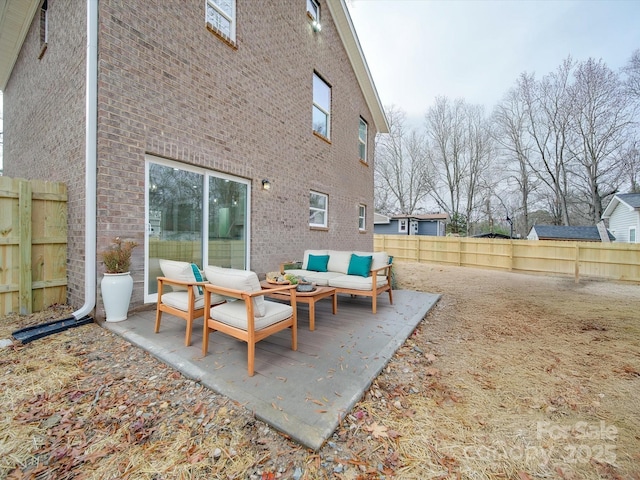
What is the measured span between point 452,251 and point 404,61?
48.5ft

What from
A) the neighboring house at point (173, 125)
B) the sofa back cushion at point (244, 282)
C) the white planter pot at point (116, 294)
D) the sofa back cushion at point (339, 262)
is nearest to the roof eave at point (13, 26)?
the neighboring house at point (173, 125)

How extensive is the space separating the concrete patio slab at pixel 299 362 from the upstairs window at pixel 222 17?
527 centimetres

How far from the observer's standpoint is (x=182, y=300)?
325 cm

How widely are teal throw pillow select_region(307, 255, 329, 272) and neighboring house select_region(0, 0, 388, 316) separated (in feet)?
3.46

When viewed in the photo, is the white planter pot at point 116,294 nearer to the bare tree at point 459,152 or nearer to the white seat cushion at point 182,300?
the white seat cushion at point 182,300

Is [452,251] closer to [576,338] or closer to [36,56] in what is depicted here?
[576,338]

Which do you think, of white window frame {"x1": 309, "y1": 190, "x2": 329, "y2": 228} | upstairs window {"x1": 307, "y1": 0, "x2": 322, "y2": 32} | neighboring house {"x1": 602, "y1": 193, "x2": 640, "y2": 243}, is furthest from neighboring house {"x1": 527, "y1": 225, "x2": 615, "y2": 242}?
upstairs window {"x1": 307, "y1": 0, "x2": 322, "y2": 32}

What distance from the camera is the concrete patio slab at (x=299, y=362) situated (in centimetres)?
197

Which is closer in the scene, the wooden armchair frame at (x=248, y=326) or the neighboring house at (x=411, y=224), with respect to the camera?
the wooden armchair frame at (x=248, y=326)

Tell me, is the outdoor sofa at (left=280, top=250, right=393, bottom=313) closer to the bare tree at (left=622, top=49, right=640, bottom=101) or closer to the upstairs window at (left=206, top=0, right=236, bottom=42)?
the upstairs window at (left=206, top=0, right=236, bottom=42)

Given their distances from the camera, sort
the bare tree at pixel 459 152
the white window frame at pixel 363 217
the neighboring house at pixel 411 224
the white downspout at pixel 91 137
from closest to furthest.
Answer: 1. the white downspout at pixel 91 137
2. the white window frame at pixel 363 217
3. the neighboring house at pixel 411 224
4. the bare tree at pixel 459 152

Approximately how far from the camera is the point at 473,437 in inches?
73.8

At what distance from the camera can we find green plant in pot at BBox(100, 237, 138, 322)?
3.56m

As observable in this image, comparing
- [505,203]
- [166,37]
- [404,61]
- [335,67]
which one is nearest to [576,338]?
[166,37]
